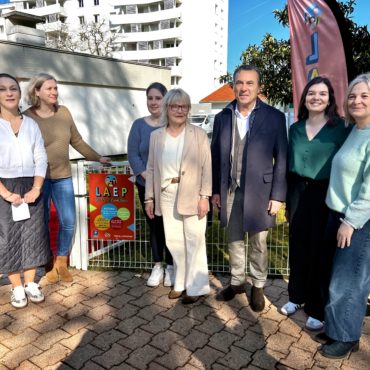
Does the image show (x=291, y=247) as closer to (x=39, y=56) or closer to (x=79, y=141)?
(x=79, y=141)

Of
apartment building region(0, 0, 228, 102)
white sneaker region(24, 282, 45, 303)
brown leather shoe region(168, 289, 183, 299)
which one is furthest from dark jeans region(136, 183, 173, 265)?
apartment building region(0, 0, 228, 102)

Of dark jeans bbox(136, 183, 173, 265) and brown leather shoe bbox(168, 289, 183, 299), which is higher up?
dark jeans bbox(136, 183, 173, 265)

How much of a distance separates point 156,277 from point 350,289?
2124mm

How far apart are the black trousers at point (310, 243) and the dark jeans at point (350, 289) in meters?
0.22

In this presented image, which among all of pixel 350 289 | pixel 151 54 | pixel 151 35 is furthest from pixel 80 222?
pixel 151 35

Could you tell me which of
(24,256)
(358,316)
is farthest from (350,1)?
(24,256)

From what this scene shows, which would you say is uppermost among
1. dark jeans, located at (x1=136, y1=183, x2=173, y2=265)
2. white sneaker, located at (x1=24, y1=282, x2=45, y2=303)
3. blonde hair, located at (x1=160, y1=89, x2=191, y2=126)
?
blonde hair, located at (x1=160, y1=89, x2=191, y2=126)

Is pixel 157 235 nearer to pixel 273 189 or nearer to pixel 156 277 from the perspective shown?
pixel 156 277

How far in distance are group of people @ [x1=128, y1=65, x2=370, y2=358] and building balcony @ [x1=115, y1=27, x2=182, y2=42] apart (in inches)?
1967

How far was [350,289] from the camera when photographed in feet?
8.74

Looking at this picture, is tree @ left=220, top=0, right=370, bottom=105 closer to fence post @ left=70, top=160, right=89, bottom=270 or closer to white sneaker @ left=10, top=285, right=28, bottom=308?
fence post @ left=70, top=160, right=89, bottom=270

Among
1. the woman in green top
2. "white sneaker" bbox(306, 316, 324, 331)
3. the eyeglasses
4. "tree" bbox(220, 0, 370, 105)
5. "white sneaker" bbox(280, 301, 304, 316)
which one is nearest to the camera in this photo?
the woman in green top

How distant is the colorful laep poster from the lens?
4.23 metres

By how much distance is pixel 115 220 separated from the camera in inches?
170
